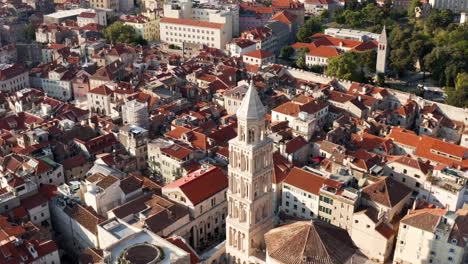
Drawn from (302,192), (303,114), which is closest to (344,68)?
(303,114)

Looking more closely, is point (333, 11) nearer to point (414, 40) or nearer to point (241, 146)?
point (414, 40)

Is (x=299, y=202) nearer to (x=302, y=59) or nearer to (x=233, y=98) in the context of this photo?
(x=233, y=98)

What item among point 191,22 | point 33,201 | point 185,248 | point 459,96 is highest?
point 191,22

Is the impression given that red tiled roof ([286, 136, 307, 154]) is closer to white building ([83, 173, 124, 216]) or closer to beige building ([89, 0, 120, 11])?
white building ([83, 173, 124, 216])

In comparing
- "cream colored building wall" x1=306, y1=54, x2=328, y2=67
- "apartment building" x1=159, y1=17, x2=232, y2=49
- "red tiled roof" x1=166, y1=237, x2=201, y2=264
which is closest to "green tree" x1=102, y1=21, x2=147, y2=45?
"apartment building" x1=159, y1=17, x2=232, y2=49

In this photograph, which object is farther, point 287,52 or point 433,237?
point 287,52
